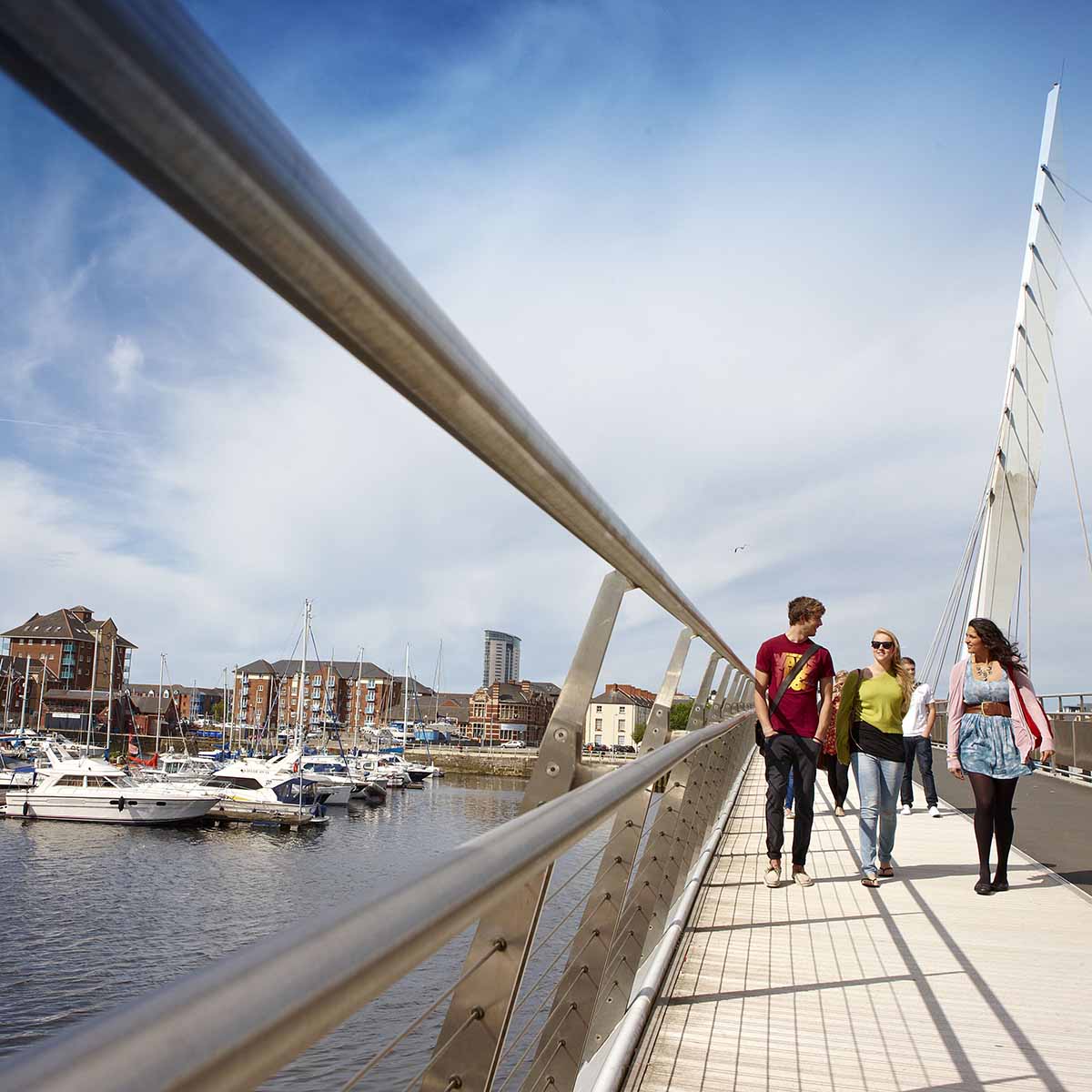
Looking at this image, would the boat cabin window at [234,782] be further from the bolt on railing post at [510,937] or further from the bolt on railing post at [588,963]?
the bolt on railing post at [510,937]

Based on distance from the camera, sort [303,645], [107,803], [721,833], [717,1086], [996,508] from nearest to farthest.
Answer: [717,1086]
[721,833]
[996,508]
[107,803]
[303,645]

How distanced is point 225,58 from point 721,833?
820cm

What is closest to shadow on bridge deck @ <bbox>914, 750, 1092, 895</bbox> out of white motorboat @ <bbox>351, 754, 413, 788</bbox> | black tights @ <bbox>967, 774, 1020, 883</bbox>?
black tights @ <bbox>967, 774, 1020, 883</bbox>

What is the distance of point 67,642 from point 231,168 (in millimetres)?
3459

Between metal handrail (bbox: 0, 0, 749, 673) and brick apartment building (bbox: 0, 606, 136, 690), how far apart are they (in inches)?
83.5

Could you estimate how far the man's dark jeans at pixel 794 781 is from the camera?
6270 mm

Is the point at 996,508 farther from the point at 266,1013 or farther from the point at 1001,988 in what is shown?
the point at 266,1013

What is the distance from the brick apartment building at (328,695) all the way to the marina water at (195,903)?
34070mm

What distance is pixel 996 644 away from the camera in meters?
6.57

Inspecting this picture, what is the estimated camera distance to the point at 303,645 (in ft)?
207

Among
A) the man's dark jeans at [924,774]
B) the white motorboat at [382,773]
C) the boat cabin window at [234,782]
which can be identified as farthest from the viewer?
the white motorboat at [382,773]

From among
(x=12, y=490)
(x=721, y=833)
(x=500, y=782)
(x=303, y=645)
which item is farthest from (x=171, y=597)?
(x=500, y=782)

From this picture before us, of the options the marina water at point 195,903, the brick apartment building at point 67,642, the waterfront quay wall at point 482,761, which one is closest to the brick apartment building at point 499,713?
the waterfront quay wall at point 482,761

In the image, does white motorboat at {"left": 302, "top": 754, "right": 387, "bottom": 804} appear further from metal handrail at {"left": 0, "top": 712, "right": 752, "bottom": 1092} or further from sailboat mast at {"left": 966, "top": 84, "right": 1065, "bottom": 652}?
metal handrail at {"left": 0, "top": 712, "right": 752, "bottom": 1092}
